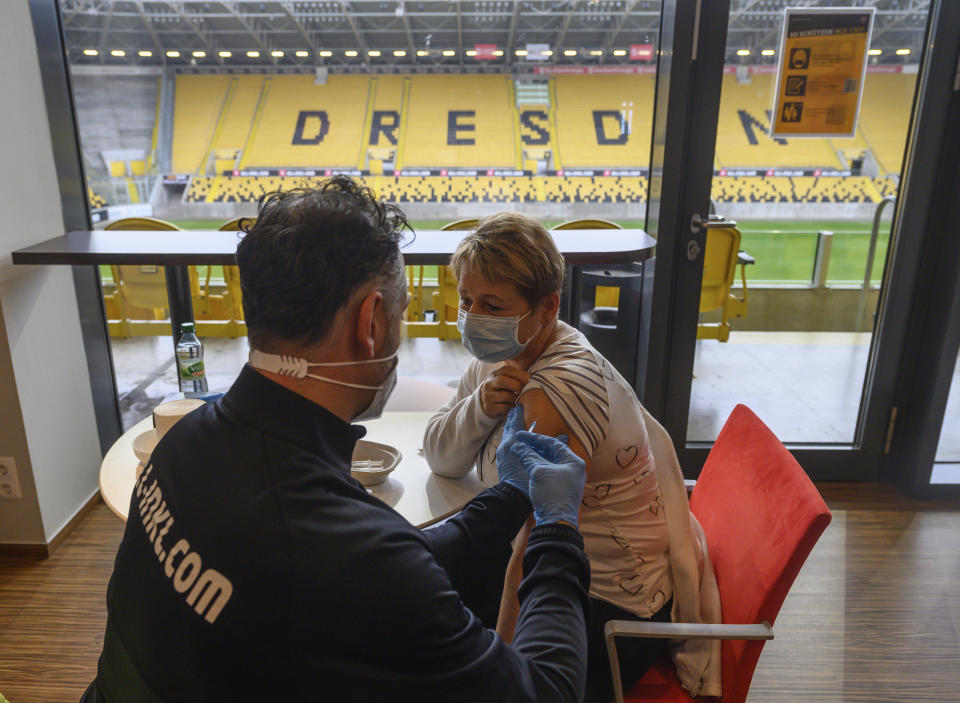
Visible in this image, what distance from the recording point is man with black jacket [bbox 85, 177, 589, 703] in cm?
60

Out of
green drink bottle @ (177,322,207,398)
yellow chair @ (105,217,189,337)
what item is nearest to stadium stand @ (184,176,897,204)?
yellow chair @ (105,217,189,337)

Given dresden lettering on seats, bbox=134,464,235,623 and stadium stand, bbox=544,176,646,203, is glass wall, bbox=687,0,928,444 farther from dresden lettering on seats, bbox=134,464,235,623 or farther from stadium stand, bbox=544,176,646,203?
stadium stand, bbox=544,176,646,203

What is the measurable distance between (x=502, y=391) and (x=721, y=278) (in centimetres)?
202

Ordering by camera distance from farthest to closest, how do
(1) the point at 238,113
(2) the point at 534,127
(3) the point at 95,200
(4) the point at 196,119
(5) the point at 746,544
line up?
(2) the point at 534,127, (1) the point at 238,113, (4) the point at 196,119, (3) the point at 95,200, (5) the point at 746,544

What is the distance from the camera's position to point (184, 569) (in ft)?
2.10

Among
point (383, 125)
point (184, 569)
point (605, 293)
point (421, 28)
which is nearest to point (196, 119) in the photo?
point (383, 125)

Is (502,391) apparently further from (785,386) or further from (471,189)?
(471,189)

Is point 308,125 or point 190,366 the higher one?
point 308,125

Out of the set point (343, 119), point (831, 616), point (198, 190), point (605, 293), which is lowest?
point (831, 616)

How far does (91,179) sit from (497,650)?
2801 mm

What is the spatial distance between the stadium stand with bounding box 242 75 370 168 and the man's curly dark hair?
12.0 metres

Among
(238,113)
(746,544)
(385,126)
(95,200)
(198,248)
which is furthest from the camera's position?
(385,126)

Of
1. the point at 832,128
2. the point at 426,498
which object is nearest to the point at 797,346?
the point at 832,128

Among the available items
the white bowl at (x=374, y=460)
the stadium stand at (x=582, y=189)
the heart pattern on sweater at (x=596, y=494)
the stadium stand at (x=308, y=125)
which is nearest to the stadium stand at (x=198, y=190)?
the stadium stand at (x=308, y=125)
